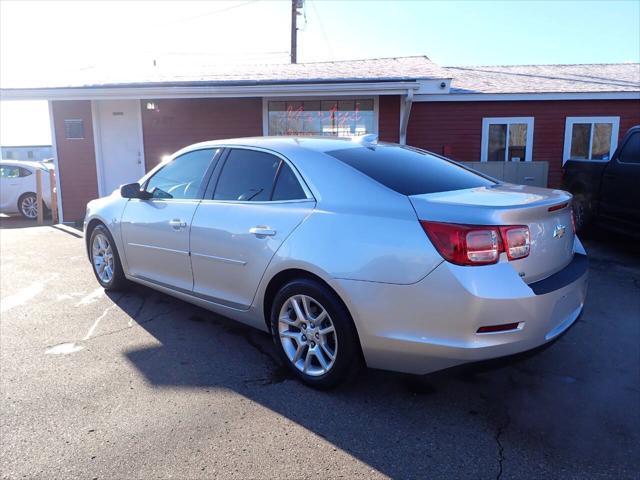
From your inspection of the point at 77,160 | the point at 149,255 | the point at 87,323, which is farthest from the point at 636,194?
the point at 77,160

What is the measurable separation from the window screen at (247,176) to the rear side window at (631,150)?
551 centimetres

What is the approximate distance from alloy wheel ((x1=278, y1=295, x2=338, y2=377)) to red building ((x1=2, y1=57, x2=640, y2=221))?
8.32 m

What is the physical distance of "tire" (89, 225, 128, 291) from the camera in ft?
16.9

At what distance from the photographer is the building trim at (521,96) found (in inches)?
458

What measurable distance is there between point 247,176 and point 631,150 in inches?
226

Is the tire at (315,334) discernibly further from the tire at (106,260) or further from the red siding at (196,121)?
the red siding at (196,121)

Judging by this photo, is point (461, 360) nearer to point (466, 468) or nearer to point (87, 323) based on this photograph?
point (466, 468)

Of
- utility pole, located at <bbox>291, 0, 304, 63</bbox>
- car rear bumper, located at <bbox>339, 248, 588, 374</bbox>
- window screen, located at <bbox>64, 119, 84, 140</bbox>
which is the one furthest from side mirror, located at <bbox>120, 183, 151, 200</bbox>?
utility pole, located at <bbox>291, 0, 304, 63</bbox>

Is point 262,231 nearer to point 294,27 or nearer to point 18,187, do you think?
point 18,187

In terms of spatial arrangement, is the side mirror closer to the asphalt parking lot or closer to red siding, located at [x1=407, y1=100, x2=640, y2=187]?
the asphalt parking lot

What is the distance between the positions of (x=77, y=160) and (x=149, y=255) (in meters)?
8.39

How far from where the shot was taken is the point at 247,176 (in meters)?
3.82

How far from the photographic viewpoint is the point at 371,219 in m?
2.91

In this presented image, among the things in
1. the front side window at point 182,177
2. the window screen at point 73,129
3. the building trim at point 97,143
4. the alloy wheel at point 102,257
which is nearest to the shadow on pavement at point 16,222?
the building trim at point 97,143
